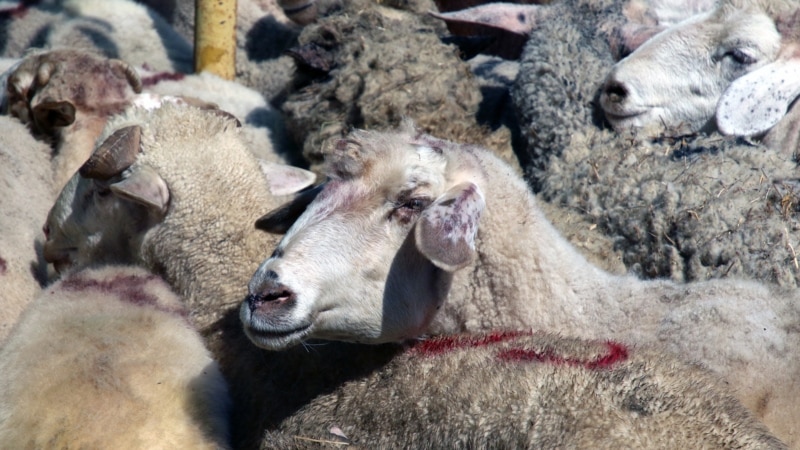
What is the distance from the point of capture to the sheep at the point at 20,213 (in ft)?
12.7

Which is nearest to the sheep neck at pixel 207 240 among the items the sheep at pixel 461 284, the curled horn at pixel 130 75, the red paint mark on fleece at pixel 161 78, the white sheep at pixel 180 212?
the white sheep at pixel 180 212

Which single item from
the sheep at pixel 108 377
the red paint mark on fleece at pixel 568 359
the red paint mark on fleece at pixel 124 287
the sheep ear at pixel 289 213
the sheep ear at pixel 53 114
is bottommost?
the sheep ear at pixel 53 114

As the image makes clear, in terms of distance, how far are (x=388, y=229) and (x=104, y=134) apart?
1538mm

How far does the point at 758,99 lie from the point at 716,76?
0.85 feet

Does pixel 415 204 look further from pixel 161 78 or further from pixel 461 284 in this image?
pixel 161 78

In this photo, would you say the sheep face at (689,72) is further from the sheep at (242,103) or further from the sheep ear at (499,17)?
the sheep at (242,103)

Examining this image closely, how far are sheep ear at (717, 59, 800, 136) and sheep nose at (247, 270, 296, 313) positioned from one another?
2.50 metres

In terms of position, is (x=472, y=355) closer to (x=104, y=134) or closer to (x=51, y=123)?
(x=104, y=134)

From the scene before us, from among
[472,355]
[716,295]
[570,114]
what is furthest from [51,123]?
[716,295]

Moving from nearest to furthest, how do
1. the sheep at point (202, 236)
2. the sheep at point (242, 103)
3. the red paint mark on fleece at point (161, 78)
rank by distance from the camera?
the sheep at point (202, 236) → the sheep at point (242, 103) → the red paint mark on fleece at point (161, 78)

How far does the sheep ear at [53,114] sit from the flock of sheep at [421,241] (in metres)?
0.02

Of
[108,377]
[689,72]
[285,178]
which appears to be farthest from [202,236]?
[689,72]

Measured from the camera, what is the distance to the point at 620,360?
2523 mm

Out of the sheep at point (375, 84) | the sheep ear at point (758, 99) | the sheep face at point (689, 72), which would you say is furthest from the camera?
the sheep at point (375, 84)
